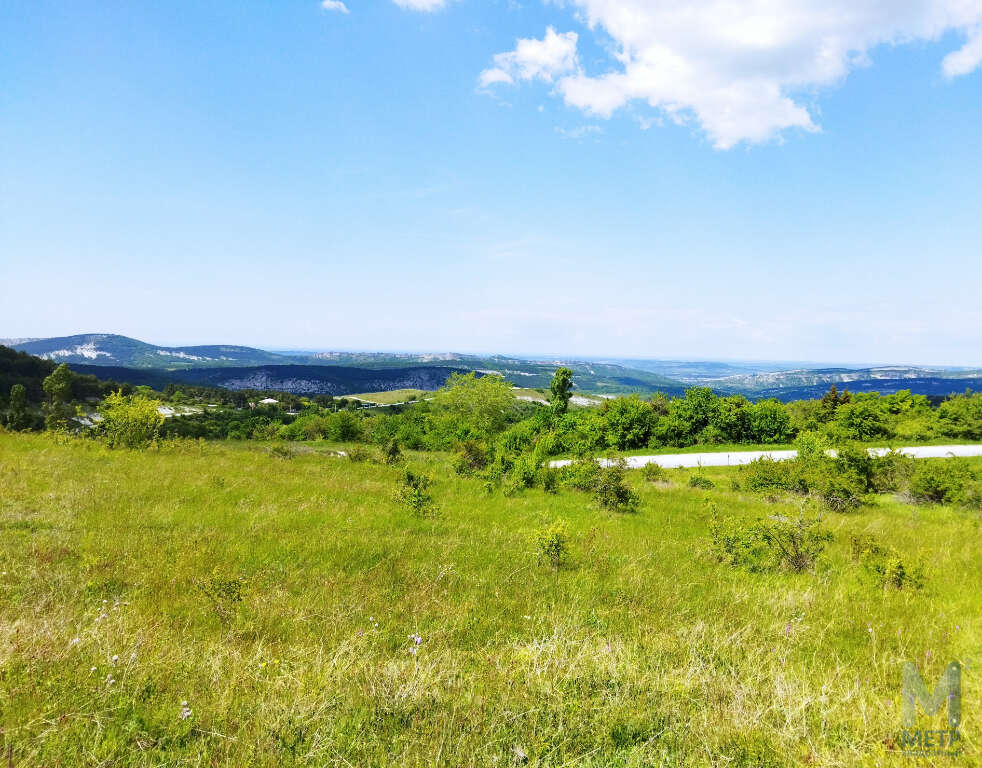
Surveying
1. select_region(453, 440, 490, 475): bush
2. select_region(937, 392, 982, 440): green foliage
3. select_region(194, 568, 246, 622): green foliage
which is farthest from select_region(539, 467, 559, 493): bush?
select_region(937, 392, 982, 440): green foliage

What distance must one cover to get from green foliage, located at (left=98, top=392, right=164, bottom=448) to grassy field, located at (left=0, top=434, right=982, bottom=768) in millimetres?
10286

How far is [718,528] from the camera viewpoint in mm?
10008

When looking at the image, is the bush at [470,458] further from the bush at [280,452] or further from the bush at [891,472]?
the bush at [891,472]

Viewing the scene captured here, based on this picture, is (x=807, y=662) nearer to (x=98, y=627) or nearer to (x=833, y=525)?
(x=98, y=627)

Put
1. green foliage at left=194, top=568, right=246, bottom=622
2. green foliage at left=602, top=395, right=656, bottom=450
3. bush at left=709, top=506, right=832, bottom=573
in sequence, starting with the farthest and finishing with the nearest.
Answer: green foliage at left=602, top=395, right=656, bottom=450, bush at left=709, top=506, right=832, bottom=573, green foliage at left=194, top=568, right=246, bottom=622

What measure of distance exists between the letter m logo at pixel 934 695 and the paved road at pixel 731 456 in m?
27.1

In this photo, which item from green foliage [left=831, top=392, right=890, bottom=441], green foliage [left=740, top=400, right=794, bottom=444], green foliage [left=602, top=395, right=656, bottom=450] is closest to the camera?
green foliage [left=831, top=392, right=890, bottom=441]

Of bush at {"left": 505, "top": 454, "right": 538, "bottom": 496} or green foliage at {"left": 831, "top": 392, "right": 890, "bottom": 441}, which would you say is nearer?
bush at {"left": 505, "top": 454, "right": 538, "bottom": 496}

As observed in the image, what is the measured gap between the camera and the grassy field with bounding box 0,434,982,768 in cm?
312

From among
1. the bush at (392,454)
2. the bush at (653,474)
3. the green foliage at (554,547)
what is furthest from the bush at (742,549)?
the bush at (392,454)

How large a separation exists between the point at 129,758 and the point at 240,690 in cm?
84

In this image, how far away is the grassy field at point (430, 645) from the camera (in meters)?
3.12

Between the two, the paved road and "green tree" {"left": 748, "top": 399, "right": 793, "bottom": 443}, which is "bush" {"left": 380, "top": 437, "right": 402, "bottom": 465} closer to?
the paved road

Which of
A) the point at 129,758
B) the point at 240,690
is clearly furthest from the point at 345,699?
the point at 129,758
